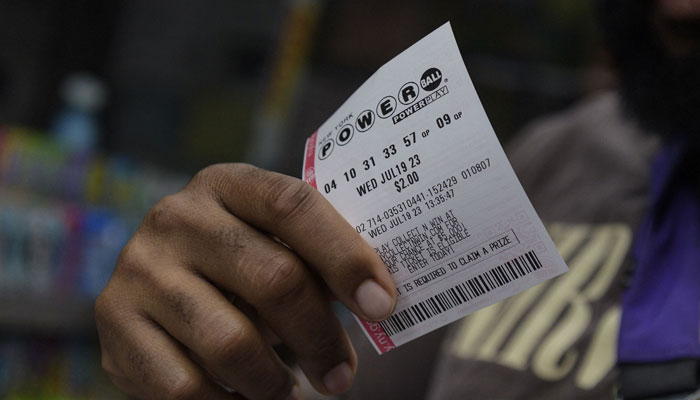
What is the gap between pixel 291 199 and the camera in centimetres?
56

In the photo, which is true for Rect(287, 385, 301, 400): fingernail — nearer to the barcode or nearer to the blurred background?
the barcode

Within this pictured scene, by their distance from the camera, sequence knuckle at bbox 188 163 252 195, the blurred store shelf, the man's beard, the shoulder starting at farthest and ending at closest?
the blurred store shelf, the shoulder, the man's beard, knuckle at bbox 188 163 252 195

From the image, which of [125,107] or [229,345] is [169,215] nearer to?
[229,345]

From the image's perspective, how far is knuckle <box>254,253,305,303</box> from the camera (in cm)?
56

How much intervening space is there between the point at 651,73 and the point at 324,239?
2.34 feet

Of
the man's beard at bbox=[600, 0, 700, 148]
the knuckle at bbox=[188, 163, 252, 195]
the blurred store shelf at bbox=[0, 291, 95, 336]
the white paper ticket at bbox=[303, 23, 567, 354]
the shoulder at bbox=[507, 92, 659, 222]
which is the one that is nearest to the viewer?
the white paper ticket at bbox=[303, 23, 567, 354]

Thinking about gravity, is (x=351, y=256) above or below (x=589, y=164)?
above

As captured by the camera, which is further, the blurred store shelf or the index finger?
the blurred store shelf

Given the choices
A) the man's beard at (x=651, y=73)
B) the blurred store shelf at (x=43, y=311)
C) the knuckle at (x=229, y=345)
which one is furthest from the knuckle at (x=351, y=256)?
the blurred store shelf at (x=43, y=311)

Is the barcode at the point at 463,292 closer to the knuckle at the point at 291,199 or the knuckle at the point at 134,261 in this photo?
the knuckle at the point at 291,199

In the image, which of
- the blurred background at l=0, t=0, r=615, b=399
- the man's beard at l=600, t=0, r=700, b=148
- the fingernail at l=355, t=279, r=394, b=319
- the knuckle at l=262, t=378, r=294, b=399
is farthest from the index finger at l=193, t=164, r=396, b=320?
the blurred background at l=0, t=0, r=615, b=399

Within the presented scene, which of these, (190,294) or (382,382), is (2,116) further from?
(190,294)

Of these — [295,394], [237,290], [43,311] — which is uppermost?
[237,290]

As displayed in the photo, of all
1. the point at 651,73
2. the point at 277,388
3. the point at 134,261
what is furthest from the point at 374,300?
A: the point at 651,73
